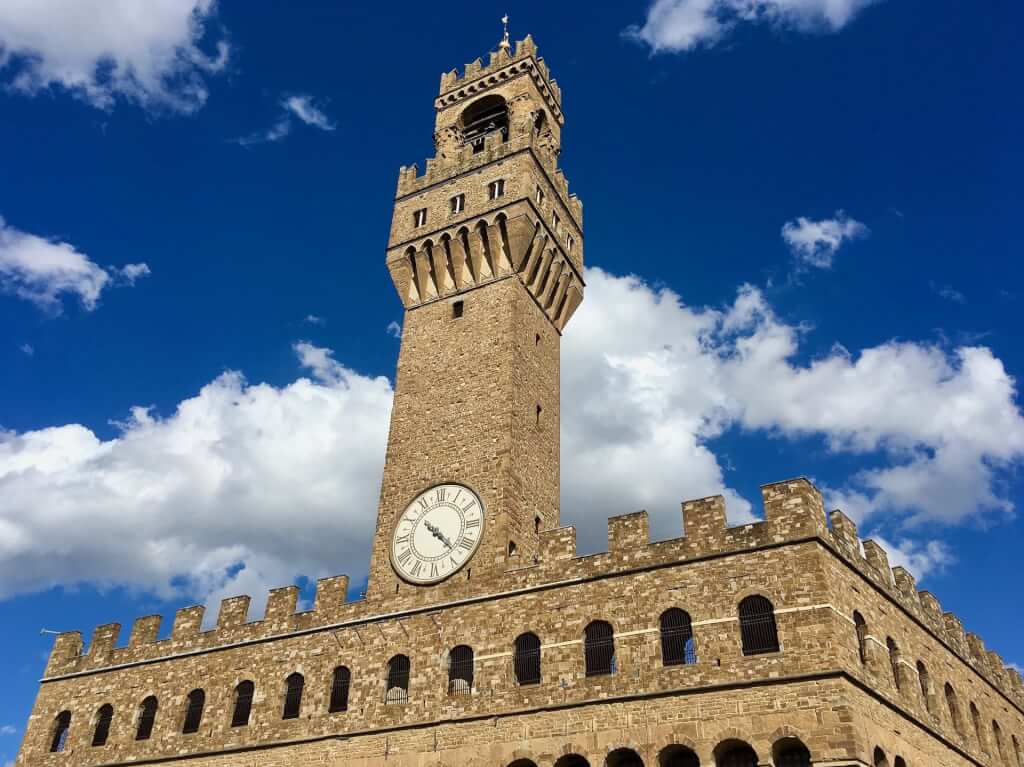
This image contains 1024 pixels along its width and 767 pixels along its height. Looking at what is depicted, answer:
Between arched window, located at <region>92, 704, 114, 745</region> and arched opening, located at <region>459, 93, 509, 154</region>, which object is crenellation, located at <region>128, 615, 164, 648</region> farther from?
arched opening, located at <region>459, 93, 509, 154</region>

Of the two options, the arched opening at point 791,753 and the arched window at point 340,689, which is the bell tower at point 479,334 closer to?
the arched window at point 340,689

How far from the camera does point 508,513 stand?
30.2m

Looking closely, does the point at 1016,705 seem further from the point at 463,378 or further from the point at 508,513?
the point at 463,378

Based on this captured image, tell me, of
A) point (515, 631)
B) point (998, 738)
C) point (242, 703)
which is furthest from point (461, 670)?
point (998, 738)

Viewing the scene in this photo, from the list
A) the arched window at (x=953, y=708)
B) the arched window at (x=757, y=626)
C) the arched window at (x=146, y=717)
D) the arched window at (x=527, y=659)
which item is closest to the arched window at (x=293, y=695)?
the arched window at (x=146, y=717)

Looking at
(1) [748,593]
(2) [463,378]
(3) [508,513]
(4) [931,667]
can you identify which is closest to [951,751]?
(4) [931,667]

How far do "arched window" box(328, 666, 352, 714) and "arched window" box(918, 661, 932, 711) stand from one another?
16.8 metres

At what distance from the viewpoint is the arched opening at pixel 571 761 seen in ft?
80.5

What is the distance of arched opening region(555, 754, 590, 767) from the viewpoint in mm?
24547

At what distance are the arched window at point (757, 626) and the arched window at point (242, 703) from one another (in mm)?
15817

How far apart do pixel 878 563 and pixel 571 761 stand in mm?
10613

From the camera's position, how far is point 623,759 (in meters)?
24.4

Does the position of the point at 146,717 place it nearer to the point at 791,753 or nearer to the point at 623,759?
the point at 623,759

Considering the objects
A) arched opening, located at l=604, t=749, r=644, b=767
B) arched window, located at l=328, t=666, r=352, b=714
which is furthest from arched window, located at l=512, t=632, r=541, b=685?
arched window, located at l=328, t=666, r=352, b=714
